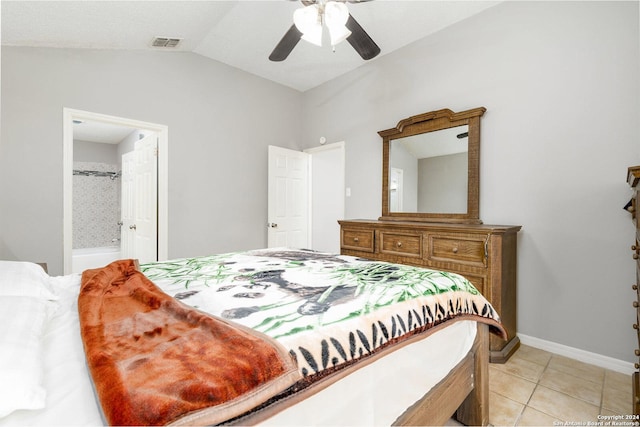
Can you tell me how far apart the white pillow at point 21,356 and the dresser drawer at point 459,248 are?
241cm

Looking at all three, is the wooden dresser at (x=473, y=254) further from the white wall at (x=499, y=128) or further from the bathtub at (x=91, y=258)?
the bathtub at (x=91, y=258)

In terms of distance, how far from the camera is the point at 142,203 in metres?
3.57

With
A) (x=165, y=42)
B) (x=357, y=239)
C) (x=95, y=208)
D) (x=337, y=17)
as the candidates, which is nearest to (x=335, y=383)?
(x=337, y=17)

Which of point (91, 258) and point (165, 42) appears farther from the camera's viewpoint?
point (91, 258)

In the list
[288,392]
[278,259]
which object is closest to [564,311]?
[278,259]

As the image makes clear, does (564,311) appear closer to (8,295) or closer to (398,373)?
(398,373)

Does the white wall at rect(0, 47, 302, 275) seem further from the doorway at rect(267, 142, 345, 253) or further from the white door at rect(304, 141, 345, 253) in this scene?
the white door at rect(304, 141, 345, 253)

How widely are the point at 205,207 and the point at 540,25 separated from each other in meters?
3.70

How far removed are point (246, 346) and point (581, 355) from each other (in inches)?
107

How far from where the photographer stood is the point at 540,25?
2.38 meters

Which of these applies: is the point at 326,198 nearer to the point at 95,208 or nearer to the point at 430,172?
the point at 430,172

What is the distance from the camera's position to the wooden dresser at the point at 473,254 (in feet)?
7.14

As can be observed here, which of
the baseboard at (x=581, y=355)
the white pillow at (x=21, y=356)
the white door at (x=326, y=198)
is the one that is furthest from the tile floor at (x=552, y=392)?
the white door at (x=326, y=198)

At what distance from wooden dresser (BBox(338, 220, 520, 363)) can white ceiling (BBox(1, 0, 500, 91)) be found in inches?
78.3
